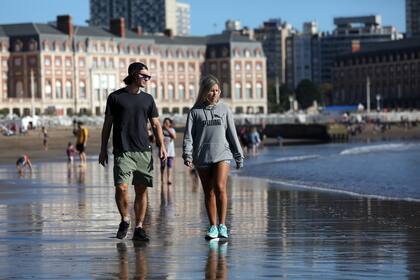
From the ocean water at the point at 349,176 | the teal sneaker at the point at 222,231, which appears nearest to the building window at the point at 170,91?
the ocean water at the point at 349,176

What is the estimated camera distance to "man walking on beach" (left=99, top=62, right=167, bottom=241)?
524 inches

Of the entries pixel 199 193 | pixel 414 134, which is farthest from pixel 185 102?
pixel 199 193

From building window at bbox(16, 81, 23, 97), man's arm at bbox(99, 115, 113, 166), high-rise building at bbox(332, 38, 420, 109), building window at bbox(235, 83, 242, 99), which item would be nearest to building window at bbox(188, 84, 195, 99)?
building window at bbox(235, 83, 242, 99)

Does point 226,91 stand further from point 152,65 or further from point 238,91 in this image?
point 152,65

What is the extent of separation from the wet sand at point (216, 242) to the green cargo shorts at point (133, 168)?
26.2 inches

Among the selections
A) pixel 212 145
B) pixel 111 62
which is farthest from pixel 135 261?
pixel 111 62

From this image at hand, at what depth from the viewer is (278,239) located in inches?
529

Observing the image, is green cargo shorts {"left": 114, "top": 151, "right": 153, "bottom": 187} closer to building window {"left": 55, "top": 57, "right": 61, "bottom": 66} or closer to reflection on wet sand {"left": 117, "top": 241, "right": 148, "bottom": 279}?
reflection on wet sand {"left": 117, "top": 241, "right": 148, "bottom": 279}

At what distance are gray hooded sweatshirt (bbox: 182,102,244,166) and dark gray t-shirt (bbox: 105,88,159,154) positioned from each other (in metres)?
0.50

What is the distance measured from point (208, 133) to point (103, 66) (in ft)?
462

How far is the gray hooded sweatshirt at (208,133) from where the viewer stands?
13.2m

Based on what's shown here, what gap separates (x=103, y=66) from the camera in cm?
15312

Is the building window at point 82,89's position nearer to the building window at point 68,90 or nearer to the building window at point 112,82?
the building window at point 68,90

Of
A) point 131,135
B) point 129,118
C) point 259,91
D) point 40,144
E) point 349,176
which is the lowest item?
point 40,144
